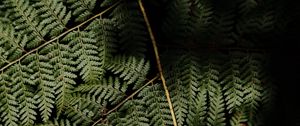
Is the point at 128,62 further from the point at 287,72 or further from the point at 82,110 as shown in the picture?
the point at 287,72

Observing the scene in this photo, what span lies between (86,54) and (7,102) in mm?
498

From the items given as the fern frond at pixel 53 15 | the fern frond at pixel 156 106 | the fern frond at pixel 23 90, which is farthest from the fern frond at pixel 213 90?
the fern frond at pixel 23 90

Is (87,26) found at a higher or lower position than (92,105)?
higher

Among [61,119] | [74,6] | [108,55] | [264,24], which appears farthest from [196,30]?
[61,119]

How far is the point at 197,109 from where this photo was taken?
1.97 metres

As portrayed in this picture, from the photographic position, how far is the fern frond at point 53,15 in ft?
6.22

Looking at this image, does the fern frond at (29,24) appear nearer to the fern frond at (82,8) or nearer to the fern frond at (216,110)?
the fern frond at (82,8)

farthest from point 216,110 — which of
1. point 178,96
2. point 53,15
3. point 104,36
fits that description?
point 53,15

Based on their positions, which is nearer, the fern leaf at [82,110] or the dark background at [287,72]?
the dark background at [287,72]

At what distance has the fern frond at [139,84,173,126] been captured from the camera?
195cm

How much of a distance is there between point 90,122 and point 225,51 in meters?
0.83

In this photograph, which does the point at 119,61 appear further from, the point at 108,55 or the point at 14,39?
the point at 14,39

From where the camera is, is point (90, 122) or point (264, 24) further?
point (90, 122)

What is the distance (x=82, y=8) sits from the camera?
1.92m
